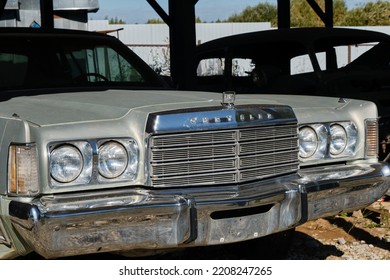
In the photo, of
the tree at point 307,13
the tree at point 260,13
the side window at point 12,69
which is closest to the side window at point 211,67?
the side window at point 12,69

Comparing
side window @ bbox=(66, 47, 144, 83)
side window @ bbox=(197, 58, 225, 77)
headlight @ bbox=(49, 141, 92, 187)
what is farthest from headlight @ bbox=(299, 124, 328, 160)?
side window @ bbox=(197, 58, 225, 77)

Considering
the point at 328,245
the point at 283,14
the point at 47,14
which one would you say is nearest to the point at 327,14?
the point at 283,14

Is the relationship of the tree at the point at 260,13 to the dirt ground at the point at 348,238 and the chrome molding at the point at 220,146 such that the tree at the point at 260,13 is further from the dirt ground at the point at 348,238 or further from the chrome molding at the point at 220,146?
the chrome molding at the point at 220,146

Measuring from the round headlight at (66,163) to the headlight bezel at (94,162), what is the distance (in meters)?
0.01

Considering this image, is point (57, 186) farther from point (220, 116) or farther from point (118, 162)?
point (220, 116)

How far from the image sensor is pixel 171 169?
379cm

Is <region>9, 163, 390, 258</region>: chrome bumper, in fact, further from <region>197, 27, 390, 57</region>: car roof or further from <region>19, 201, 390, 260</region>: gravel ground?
<region>197, 27, 390, 57</region>: car roof

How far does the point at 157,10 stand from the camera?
977cm

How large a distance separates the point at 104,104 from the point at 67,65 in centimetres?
136

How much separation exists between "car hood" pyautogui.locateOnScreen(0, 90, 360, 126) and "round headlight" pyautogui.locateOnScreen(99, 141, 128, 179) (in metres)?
0.15

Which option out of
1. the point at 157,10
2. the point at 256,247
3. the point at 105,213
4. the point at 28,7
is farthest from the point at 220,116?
the point at 28,7

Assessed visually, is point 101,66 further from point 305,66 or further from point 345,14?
point 345,14

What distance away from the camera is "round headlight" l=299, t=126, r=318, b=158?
14.5 feet

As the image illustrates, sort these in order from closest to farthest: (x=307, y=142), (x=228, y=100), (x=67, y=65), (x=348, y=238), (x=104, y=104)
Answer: (x=228, y=100) → (x=104, y=104) → (x=307, y=142) → (x=67, y=65) → (x=348, y=238)
